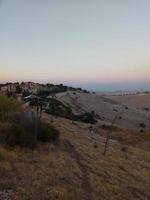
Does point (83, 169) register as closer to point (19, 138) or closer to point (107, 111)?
point (19, 138)

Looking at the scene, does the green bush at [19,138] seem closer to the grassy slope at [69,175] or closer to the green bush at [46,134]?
the grassy slope at [69,175]

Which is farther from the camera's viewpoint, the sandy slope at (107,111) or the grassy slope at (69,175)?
the sandy slope at (107,111)

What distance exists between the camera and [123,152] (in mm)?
23344

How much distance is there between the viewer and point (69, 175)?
48.3ft

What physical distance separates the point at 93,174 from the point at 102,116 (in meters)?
42.8

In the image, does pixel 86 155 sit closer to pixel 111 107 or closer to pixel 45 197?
pixel 45 197

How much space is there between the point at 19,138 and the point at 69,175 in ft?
13.2

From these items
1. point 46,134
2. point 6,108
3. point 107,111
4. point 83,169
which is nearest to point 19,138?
point 46,134

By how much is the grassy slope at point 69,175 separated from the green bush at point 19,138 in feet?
1.72

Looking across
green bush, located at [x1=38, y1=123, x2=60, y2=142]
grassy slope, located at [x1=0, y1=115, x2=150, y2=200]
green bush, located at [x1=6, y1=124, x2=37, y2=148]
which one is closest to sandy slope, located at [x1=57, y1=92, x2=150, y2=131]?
green bush, located at [x1=38, y1=123, x2=60, y2=142]

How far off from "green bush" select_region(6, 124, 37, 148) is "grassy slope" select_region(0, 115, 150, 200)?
0.53 metres

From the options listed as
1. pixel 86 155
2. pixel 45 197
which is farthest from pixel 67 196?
pixel 86 155

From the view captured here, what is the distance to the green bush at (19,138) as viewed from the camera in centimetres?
1748

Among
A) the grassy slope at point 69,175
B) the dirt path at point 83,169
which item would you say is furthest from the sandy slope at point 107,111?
the grassy slope at point 69,175
